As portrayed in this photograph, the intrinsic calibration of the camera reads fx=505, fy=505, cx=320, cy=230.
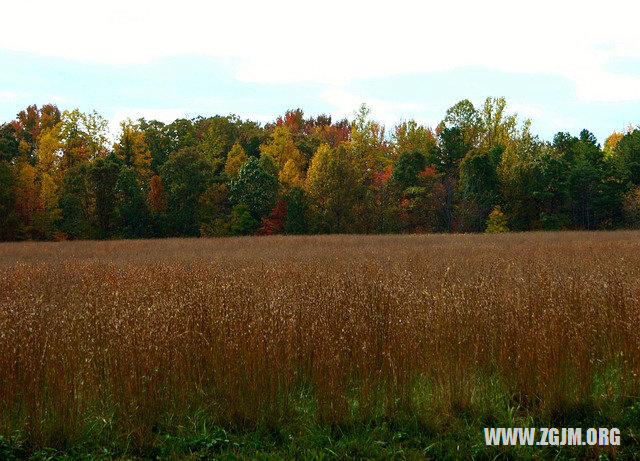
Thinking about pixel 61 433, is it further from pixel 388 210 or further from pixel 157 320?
pixel 388 210

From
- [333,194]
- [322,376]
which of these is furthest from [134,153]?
[322,376]

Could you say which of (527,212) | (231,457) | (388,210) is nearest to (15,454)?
(231,457)

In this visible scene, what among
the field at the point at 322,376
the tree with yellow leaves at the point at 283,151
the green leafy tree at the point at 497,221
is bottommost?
the green leafy tree at the point at 497,221

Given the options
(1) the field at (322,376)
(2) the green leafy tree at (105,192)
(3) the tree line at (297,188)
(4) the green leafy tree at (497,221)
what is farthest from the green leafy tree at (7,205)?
(1) the field at (322,376)

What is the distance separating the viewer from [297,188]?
42.0 m

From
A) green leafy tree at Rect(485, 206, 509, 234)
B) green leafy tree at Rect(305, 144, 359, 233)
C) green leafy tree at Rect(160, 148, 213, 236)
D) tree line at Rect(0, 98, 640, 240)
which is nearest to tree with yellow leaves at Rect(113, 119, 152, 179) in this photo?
tree line at Rect(0, 98, 640, 240)

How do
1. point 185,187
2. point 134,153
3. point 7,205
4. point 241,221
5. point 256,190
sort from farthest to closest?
point 134,153 < point 256,190 < point 185,187 < point 241,221 < point 7,205

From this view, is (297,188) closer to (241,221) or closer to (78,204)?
(241,221)

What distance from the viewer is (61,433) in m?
3.95

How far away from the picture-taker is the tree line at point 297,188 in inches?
1597

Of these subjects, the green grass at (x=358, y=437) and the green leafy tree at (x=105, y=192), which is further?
the green leafy tree at (x=105, y=192)

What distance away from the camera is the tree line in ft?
133

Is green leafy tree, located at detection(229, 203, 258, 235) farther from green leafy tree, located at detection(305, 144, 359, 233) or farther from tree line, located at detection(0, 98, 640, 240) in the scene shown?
green leafy tree, located at detection(305, 144, 359, 233)

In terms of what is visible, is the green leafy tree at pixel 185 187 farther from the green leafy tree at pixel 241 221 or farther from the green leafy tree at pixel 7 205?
the green leafy tree at pixel 7 205
